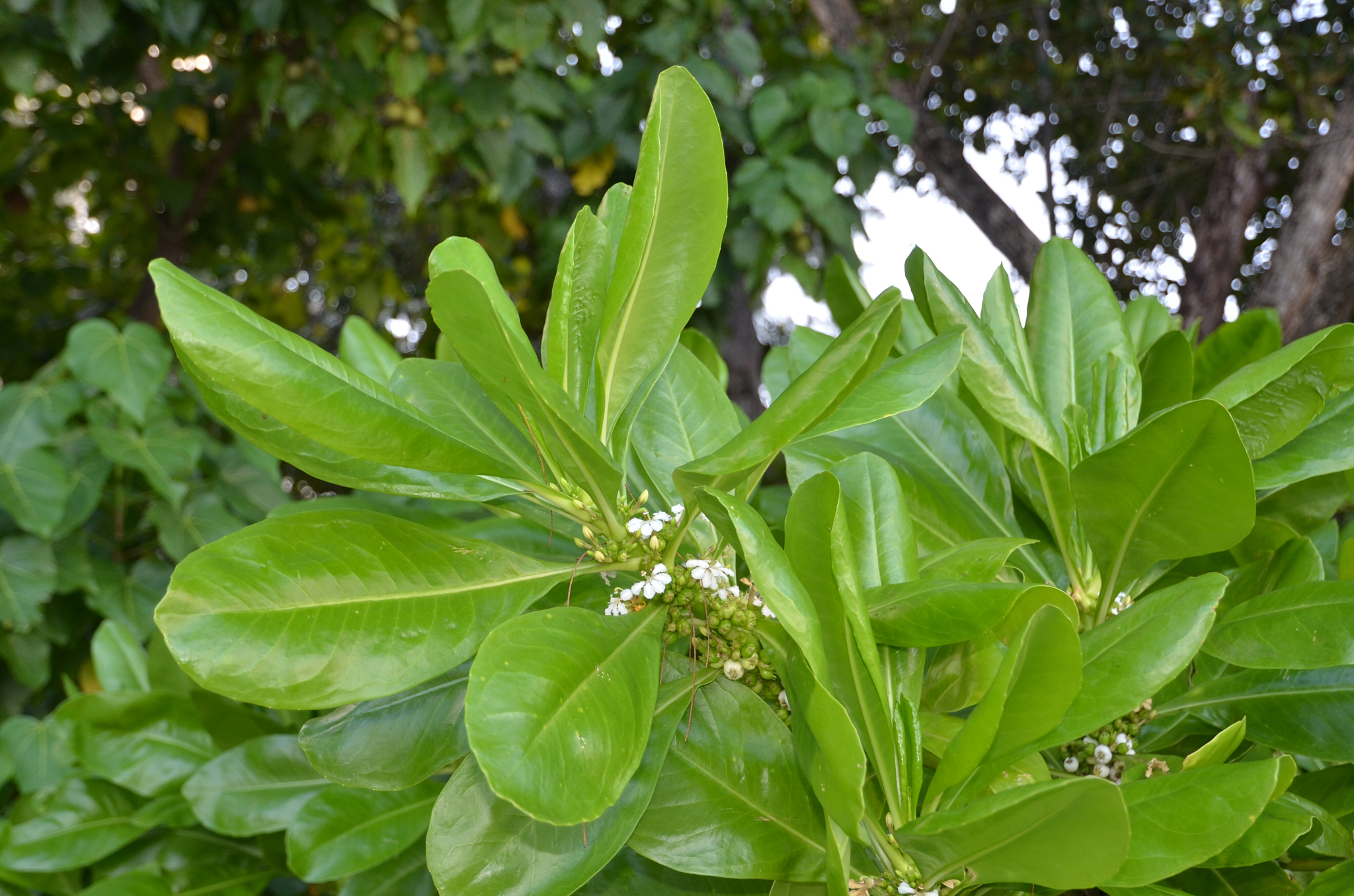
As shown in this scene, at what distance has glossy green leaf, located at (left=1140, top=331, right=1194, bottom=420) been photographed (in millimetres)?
621

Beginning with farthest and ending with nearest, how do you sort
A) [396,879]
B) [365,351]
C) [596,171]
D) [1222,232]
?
[1222,232], [596,171], [365,351], [396,879]

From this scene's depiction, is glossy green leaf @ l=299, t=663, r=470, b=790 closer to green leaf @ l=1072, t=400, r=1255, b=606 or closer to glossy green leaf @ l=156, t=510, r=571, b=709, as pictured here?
glossy green leaf @ l=156, t=510, r=571, b=709

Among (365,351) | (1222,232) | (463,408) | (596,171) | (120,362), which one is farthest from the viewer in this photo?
(1222,232)

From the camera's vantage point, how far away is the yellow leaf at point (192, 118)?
2.66m

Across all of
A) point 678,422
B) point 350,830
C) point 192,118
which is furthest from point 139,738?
point 192,118

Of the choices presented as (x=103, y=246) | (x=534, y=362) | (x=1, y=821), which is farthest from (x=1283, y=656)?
(x=103, y=246)

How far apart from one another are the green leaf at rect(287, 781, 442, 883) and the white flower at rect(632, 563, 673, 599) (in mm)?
240

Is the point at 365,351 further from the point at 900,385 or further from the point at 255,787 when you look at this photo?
the point at 900,385

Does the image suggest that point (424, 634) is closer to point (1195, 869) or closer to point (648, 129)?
point (648, 129)

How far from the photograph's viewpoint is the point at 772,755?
47cm

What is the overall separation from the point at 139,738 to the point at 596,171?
1939mm

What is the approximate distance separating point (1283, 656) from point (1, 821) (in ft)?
3.48

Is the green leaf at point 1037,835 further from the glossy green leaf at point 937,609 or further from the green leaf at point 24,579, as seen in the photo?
the green leaf at point 24,579

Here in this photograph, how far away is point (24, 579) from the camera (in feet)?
5.62
